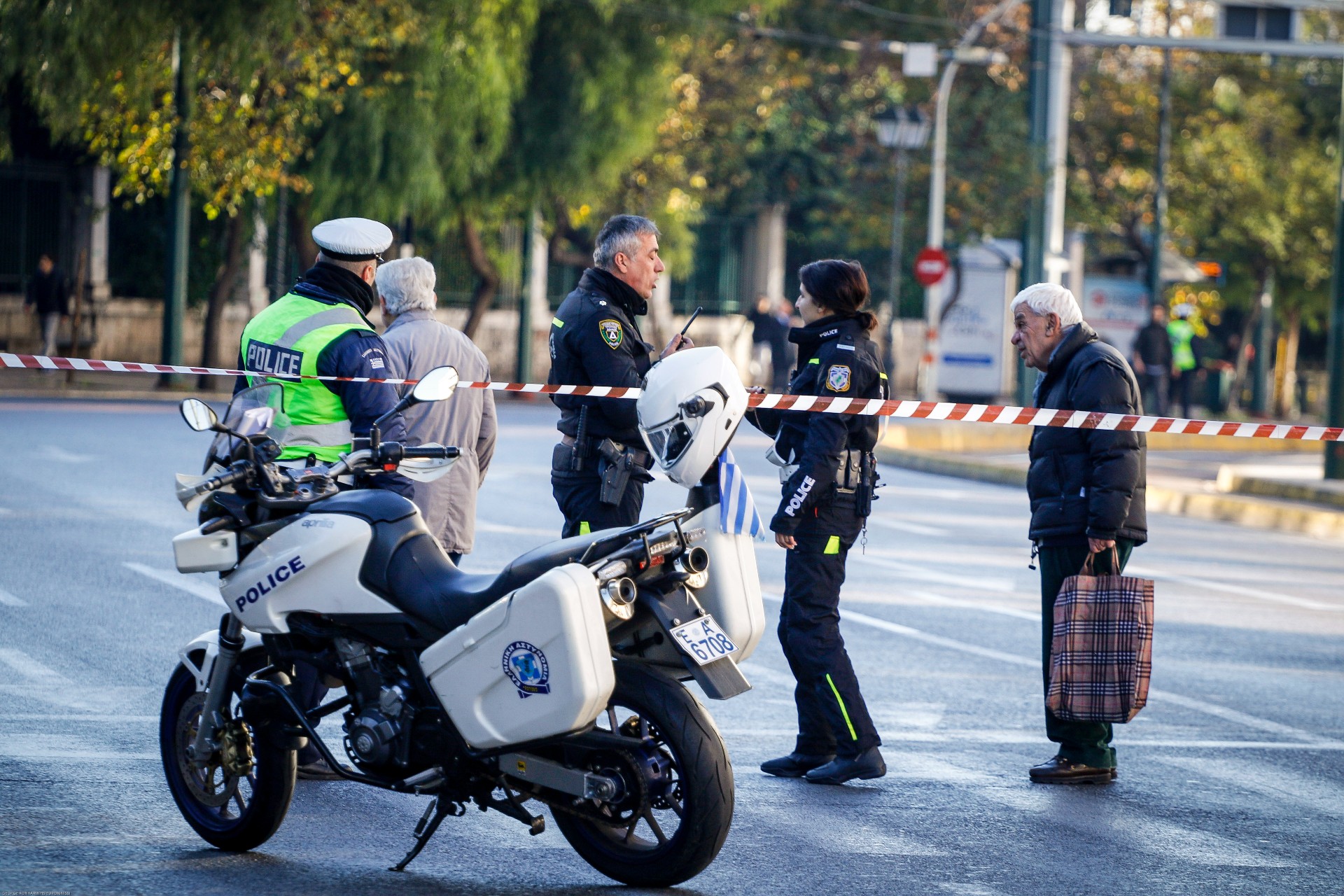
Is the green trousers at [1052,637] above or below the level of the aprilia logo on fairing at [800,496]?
below

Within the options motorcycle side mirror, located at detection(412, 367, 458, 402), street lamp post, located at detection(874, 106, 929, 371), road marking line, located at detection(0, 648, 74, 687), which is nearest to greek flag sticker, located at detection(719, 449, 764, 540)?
→ motorcycle side mirror, located at detection(412, 367, 458, 402)

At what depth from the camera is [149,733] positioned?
7.00 metres

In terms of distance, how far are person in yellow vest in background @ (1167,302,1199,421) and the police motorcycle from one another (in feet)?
97.2

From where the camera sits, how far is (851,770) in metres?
6.80

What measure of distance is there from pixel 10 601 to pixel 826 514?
481cm

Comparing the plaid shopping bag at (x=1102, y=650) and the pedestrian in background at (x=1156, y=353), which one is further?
the pedestrian in background at (x=1156, y=353)

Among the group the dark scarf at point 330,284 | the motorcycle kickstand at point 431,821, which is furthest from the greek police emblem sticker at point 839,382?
the motorcycle kickstand at point 431,821

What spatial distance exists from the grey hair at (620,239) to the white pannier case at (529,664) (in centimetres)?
225

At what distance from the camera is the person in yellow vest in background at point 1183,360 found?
1372 inches

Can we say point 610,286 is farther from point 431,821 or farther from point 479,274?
point 479,274

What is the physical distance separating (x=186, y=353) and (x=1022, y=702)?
26.2 meters

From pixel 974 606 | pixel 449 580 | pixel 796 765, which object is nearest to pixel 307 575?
pixel 449 580

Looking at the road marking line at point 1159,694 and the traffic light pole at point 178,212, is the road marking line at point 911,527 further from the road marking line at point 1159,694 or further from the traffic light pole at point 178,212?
the traffic light pole at point 178,212

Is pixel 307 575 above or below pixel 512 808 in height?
above
